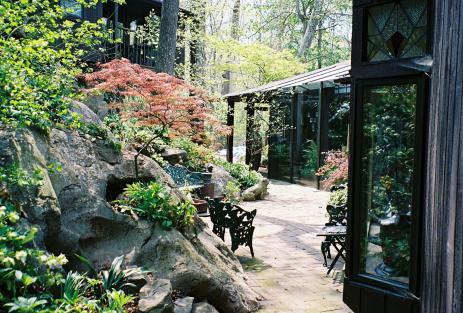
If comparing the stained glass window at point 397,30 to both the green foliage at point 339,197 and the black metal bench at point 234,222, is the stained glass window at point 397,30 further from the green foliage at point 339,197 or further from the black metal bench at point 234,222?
the green foliage at point 339,197

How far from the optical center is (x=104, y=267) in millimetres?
3883

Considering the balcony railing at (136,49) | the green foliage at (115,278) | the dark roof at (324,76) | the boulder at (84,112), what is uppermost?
the balcony railing at (136,49)

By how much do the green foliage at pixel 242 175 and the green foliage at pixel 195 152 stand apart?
2.18 feet

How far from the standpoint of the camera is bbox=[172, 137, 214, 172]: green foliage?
36.6ft

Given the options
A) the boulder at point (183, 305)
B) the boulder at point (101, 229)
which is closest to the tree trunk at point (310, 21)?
the boulder at point (101, 229)

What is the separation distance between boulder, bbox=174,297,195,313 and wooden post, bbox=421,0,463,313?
1.77m

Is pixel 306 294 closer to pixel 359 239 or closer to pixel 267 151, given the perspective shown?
pixel 359 239

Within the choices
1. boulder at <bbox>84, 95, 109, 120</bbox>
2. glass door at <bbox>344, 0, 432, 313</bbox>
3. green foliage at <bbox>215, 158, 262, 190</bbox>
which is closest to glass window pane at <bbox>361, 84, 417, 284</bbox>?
glass door at <bbox>344, 0, 432, 313</bbox>

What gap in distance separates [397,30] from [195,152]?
8.76m

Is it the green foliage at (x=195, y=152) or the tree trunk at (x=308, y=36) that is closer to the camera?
the green foliage at (x=195, y=152)

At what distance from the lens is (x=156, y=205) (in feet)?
14.6

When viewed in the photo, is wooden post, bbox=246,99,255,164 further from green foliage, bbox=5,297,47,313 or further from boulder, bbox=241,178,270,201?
green foliage, bbox=5,297,47,313

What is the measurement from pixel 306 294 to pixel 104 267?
218 cm

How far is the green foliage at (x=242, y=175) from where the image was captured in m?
12.0
